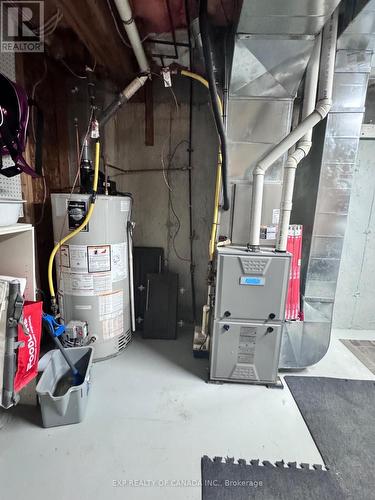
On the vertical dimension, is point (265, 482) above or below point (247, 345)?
below

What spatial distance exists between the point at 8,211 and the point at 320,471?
79.5 inches

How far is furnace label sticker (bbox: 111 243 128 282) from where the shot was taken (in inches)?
74.1

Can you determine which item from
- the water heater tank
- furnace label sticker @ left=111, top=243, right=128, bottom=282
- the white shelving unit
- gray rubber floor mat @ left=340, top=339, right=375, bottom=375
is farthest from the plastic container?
gray rubber floor mat @ left=340, top=339, right=375, bottom=375

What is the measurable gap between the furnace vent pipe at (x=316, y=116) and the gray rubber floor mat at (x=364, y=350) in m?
1.56

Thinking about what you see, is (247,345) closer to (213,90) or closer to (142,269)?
(142,269)

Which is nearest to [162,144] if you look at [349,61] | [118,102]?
[118,102]

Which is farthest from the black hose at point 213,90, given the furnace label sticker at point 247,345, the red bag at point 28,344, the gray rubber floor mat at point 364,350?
the gray rubber floor mat at point 364,350

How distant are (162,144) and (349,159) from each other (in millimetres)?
1663

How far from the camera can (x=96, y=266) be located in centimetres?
180

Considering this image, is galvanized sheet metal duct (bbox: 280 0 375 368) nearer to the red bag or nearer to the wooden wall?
the red bag

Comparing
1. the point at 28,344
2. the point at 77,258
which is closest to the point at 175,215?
the point at 77,258

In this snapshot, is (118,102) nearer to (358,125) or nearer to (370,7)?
(370,7)

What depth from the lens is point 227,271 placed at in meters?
1.63

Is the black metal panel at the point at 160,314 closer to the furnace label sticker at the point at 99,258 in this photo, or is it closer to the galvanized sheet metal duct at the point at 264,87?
the furnace label sticker at the point at 99,258
